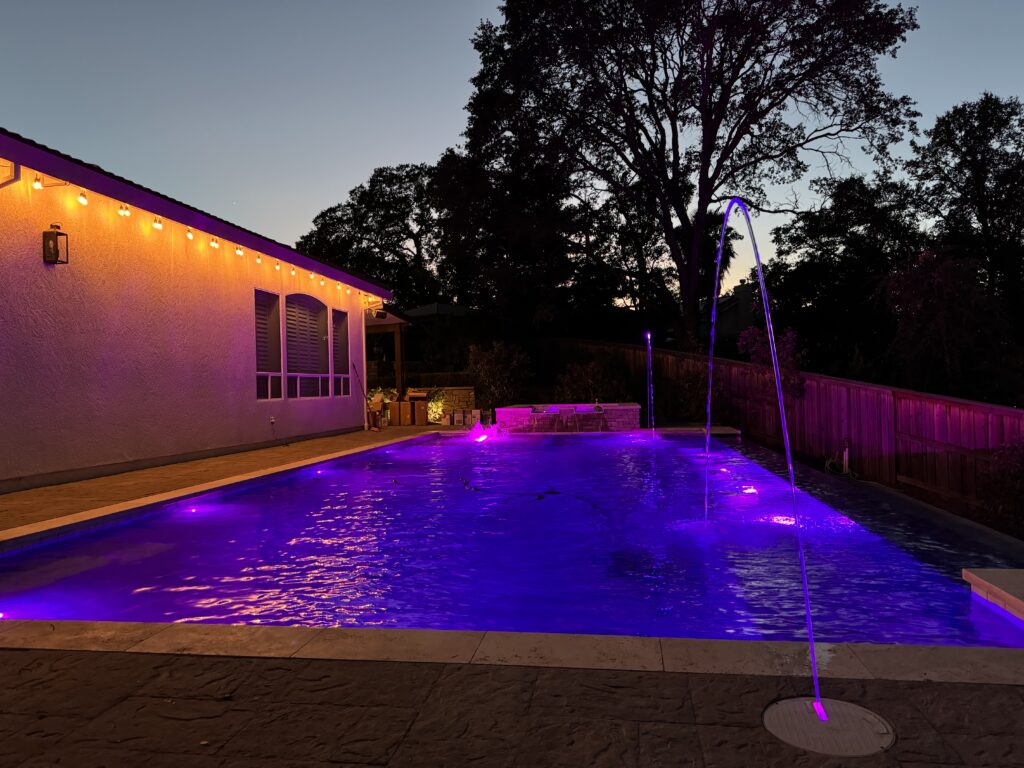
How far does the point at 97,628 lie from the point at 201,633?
2.08ft

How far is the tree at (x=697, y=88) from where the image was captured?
21422 mm

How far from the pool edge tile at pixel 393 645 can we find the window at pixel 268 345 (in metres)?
11.1

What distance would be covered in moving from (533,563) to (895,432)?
653 cm

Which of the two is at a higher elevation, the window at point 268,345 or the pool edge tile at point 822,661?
the window at point 268,345

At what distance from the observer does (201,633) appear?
3637mm

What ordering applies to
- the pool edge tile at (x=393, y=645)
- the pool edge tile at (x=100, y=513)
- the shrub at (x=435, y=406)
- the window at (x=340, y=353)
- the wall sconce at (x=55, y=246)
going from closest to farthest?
1. the pool edge tile at (x=393, y=645)
2. the pool edge tile at (x=100, y=513)
3. the wall sconce at (x=55, y=246)
4. the window at (x=340, y=353)
5. the shrub at (x=435, y=406)

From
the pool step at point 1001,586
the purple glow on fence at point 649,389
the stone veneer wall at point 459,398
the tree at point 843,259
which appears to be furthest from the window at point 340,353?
the tree at point 843,259

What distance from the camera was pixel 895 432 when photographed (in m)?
9.70

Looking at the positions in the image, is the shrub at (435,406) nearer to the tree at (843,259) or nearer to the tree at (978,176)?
the tree at (843,259)

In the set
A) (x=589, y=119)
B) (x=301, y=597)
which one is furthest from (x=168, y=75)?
(x=301, y=597)

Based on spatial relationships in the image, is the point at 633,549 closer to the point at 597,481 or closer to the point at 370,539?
the point at 370,539

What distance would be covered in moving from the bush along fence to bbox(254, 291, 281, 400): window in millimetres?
10751

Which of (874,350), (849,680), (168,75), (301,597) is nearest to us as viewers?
→ (849,680)

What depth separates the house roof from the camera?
310 inches
